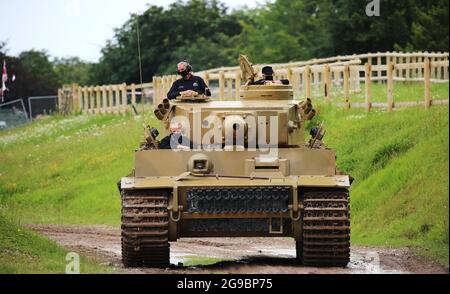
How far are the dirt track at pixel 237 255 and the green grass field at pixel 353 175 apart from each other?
0.60m

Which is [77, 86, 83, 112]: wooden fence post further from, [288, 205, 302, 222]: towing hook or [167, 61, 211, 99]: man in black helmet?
[288, 205, 302, 222]: towing hook

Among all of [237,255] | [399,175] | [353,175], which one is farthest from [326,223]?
[353,175]

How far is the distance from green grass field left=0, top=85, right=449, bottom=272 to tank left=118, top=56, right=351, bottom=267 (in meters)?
1.09

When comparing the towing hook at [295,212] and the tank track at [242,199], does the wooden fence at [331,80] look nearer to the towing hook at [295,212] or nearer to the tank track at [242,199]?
the tank track at [242,199]

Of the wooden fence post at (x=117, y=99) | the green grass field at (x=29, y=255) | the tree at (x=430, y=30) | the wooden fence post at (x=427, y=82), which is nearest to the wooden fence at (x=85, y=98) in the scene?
the wooden fence post at (x=117, y=99)

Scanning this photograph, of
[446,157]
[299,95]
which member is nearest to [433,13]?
[299,95]

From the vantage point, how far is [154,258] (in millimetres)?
18203

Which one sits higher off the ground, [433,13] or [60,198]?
[433,13]

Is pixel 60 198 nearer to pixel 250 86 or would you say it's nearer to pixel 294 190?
pixel 250 86

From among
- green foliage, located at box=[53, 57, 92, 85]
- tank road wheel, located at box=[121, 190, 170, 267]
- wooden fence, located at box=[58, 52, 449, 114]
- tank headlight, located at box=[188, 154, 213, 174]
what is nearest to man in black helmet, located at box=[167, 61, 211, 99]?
wooden fence, located at box=[58, 52, 449, 114]

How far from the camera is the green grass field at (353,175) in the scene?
22219 mm

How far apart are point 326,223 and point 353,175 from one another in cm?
917

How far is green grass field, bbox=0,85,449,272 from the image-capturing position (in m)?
22.2
